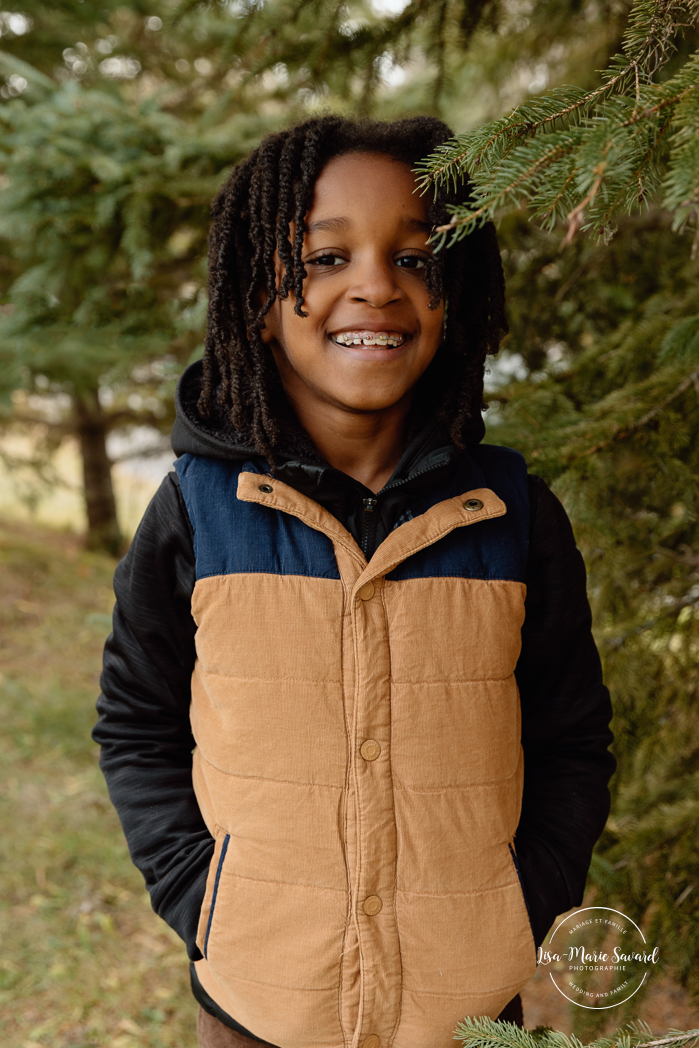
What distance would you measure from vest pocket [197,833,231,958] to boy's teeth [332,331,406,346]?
0.95 m

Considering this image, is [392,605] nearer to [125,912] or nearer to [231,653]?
[231,653]

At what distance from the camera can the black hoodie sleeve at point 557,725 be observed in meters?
1.48

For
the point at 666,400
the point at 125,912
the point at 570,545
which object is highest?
the point at 666,400

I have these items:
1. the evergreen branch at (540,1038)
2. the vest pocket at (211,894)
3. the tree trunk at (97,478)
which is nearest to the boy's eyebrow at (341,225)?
the vest pocket at (211,894)

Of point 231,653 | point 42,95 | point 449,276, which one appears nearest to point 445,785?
point 231,653

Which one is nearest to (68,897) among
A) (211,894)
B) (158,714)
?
(158,714)

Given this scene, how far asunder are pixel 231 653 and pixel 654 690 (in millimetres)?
1370

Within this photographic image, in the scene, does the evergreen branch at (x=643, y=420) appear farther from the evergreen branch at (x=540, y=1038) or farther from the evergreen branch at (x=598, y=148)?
the evergreen branch at (x=540, y=1038)

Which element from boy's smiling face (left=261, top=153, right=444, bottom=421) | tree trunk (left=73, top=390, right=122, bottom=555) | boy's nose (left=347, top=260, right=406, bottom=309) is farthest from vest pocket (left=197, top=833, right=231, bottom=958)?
tree trunk (left=73, top=390, right=122, bottom=555)

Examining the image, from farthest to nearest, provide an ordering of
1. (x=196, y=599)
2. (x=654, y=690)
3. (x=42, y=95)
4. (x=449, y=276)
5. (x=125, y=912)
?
1. (x=125, y=912)
2. (x=42, y=95)
3. (x=654, y=690)
4. (x=449, y=276)
5. (x=196, y=599)

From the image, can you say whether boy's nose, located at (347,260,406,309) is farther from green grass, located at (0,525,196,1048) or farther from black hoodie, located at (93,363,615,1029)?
green grass, located at (0,525,196,1048)

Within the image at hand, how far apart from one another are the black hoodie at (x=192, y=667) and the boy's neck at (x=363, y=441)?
7 centimetres

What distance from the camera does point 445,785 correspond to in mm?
1359

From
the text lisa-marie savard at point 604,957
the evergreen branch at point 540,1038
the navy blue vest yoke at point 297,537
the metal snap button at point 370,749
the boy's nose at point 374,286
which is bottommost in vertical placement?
the text lisa-marie savard at point 604,957
